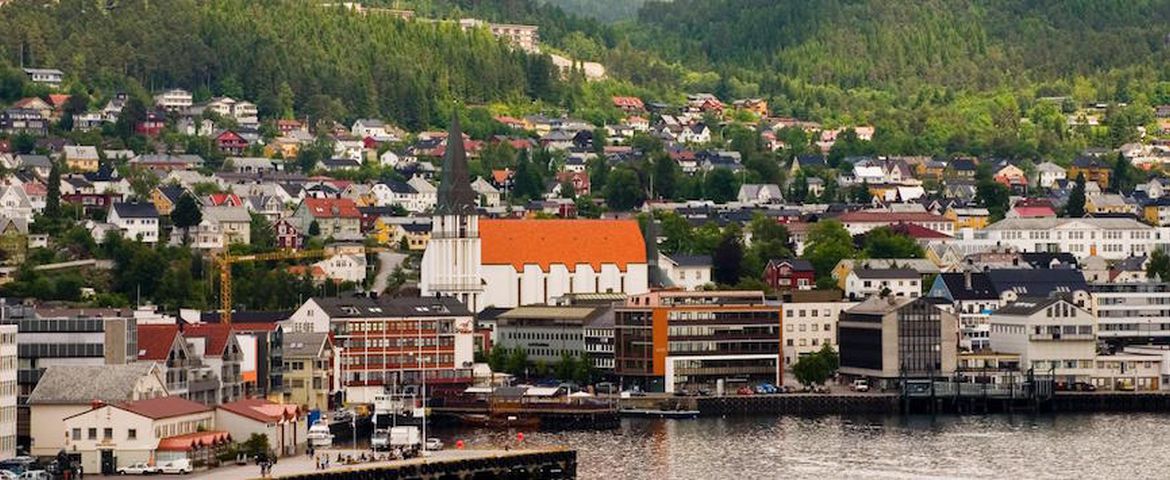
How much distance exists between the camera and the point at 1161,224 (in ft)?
443

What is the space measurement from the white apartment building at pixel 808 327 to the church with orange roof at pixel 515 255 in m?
8.80

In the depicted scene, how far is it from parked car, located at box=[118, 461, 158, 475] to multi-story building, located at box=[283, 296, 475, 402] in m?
24.9

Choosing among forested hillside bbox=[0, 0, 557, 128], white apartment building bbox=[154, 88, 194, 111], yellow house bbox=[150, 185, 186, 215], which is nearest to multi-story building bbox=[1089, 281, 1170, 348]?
yellow house bbox=[150, 185, 186, 215]

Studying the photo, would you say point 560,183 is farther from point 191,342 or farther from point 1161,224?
point 191,342

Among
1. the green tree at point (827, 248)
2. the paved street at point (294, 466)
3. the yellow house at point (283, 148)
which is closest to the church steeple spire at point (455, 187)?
the green tree at point (827, 248)

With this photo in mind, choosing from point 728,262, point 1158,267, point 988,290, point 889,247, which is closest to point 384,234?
point 728,262

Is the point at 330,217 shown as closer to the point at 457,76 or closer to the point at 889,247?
the point at 889,247

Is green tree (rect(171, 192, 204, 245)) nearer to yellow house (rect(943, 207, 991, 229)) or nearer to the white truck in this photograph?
yellow house (rect(943, 207, 991, 229))

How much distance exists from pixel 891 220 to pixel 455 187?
93.0 feet

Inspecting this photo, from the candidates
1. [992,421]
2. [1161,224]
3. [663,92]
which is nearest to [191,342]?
[992,421]

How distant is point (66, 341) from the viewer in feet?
234

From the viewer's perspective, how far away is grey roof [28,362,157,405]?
66.7m

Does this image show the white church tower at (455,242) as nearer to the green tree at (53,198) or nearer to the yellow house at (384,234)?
the yellow house at (384,234)

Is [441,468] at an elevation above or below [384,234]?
below
